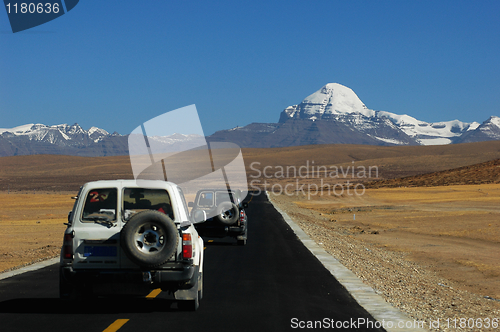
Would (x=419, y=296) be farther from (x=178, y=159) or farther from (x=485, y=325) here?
(x=178, y=159)

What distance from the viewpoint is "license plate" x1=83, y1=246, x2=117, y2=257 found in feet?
24.2

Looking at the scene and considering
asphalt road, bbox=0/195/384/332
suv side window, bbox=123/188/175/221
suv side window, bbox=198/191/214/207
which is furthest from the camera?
suv side window, bbox=198/191/214/207

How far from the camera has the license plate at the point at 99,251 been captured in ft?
24.2

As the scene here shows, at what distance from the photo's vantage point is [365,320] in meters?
7.43

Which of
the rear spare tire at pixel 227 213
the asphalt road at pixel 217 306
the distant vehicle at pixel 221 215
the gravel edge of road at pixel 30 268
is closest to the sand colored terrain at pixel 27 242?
the gravel edge of road at pixel 30 268

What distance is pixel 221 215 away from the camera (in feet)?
56.5

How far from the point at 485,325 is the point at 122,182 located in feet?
18.2

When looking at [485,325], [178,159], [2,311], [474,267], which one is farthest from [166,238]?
[178,159]

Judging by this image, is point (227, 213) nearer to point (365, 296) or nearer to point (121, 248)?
point (365, 296)

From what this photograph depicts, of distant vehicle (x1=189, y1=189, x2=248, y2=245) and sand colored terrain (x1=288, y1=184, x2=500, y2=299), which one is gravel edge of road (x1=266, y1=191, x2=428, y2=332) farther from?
distant vehicle (x1=189, y1=189, x2=248, y2=245)

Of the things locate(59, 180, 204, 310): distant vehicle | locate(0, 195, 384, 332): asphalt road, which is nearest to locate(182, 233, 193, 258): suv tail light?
locate(59, 180, 204, 310): distant vehicle

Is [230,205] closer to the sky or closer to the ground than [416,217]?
closer to the sky

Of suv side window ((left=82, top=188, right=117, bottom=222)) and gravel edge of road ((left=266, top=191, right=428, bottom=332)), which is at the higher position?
suv side window ((left=82, top=188, right=117, bottom=222))

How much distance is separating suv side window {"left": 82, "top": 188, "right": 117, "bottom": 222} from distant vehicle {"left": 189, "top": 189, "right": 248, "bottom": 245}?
30.2ft
